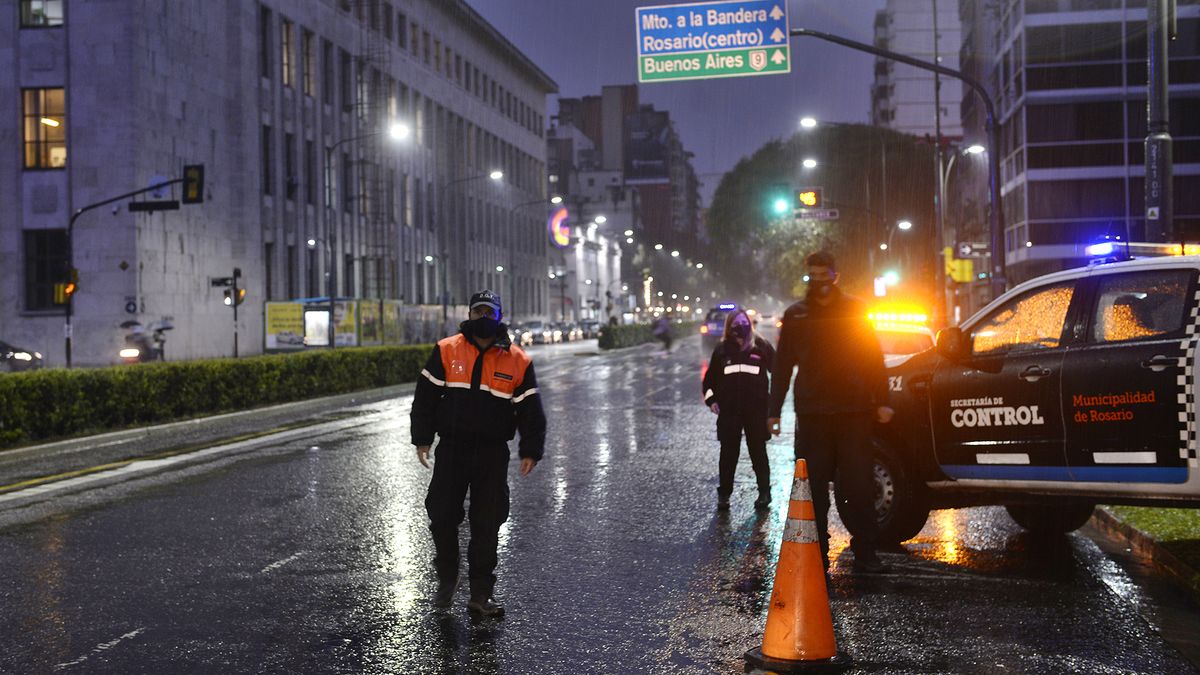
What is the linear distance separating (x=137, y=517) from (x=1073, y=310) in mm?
7236

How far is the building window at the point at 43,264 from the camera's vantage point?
41281 mm

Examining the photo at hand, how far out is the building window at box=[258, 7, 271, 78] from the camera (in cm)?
5166

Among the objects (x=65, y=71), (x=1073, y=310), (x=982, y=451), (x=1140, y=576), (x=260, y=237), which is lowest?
(x=1140, y=576)

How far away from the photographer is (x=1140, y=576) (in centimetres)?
773

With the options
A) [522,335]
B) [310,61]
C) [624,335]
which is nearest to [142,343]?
[310,61]

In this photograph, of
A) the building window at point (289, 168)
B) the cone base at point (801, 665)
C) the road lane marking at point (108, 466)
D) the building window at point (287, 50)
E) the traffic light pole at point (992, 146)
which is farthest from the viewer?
the building window at point (287, 50)

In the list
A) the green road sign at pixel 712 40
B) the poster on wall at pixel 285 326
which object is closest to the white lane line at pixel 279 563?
the green road sign at pixel 712 40

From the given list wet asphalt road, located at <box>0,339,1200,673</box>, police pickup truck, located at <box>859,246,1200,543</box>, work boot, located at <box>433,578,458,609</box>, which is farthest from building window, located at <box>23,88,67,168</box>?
work boot, located at <box>433,578,458,609</box>

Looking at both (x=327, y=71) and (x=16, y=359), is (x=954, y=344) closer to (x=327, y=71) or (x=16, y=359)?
(x=16, y=359)

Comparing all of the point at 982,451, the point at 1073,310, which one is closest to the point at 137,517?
the point at 982,451

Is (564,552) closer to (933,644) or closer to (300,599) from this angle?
(300,599)

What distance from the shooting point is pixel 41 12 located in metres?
41.6

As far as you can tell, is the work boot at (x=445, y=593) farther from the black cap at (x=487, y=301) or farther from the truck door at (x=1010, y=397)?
the truck door at (x=1010, y=397)

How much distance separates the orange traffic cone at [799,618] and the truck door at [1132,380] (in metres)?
2.30
